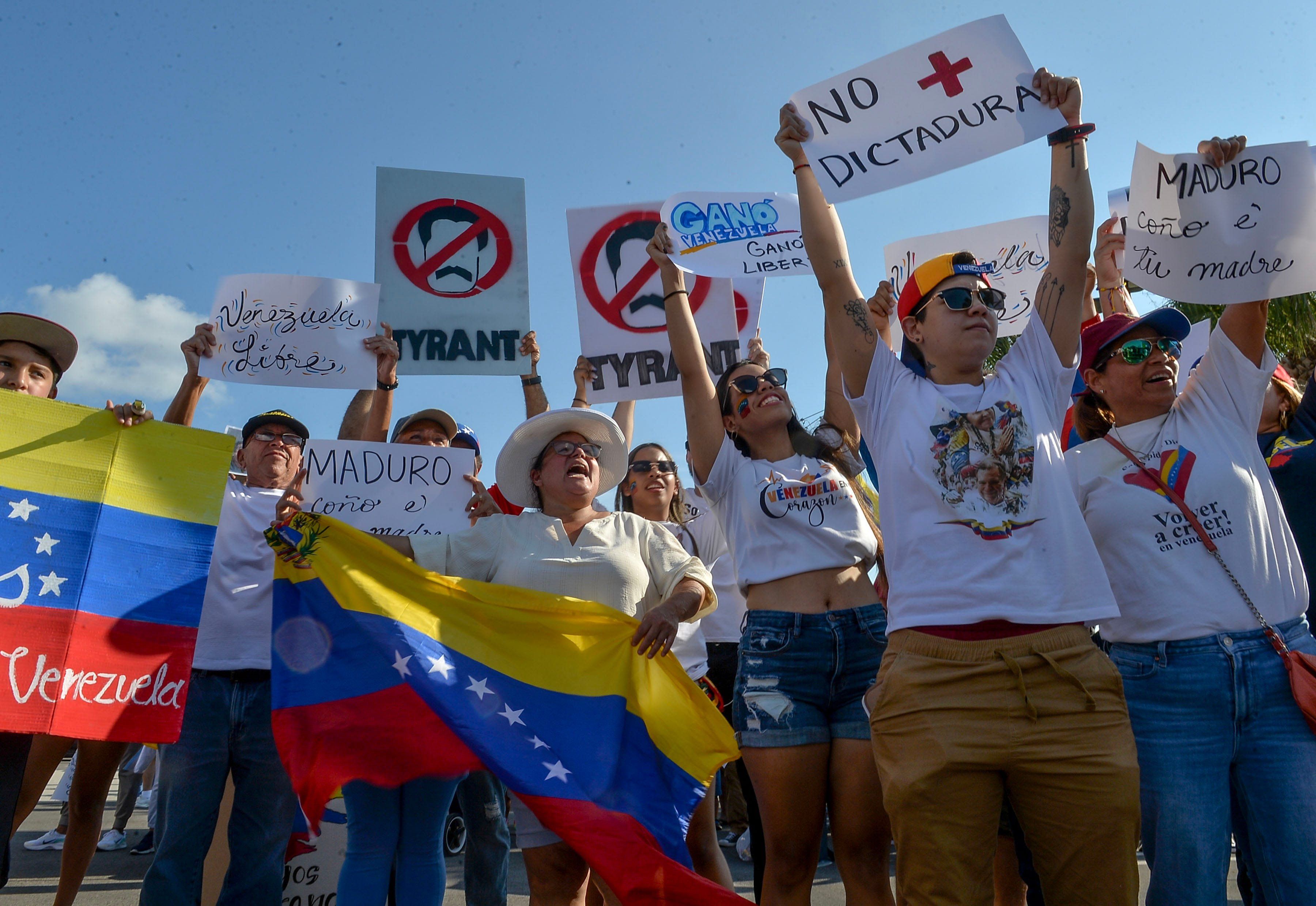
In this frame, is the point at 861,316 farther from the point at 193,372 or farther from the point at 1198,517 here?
the point at 193,372

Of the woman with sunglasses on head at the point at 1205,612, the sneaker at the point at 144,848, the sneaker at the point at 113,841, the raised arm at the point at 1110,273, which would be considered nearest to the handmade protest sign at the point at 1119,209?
the raised arm at the point at 1110,273

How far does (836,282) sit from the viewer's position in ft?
9.52

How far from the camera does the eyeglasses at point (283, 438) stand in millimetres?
4395

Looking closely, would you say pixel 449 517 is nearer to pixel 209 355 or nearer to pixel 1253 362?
pixel 209 355

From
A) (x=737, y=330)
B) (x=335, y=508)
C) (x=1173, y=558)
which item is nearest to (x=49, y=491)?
(x=335, y=508)

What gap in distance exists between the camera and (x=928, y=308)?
2805mm

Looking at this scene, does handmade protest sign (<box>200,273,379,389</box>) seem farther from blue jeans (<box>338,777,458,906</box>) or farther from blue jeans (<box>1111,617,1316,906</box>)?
blue jeans (<box>1111,617,1316,906</box>)

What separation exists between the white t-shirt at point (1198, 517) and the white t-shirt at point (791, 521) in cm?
73

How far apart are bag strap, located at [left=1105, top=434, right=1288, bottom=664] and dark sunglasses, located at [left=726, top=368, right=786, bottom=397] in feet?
4.08

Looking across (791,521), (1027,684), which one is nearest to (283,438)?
(791,521)

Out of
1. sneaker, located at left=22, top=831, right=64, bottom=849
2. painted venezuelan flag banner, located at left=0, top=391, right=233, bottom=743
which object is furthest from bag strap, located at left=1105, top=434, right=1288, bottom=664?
sneaker, located at left=22, top=831, right=64, bottom=849

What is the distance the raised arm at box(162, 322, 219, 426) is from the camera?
441 centimetres

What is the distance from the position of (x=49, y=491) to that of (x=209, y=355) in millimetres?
1301

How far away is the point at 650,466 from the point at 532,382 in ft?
2.67
